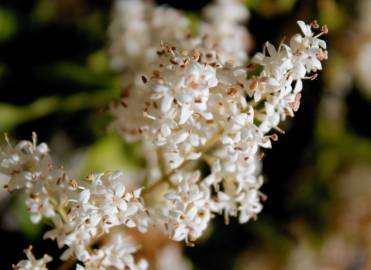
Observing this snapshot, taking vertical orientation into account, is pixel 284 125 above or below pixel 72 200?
below

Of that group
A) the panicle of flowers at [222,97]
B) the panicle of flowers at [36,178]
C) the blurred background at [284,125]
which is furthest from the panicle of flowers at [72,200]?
the blurred background at [284,125]

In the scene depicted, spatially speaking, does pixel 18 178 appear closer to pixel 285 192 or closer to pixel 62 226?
pixel 62 226

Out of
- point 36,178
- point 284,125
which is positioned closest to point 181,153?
point 36,178

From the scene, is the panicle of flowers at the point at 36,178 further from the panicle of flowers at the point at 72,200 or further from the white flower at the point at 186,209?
the white flower at the point at 186,209

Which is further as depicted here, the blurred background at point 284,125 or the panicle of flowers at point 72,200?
the blurred background at point 284,125

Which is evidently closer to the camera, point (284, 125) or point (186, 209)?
point (186, 209)

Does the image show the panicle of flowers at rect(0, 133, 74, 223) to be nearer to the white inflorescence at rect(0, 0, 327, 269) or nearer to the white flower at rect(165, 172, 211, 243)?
the white inflorescence at rect(0, 0, 327, 269)

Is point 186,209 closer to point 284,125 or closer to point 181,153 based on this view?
point 181,153
